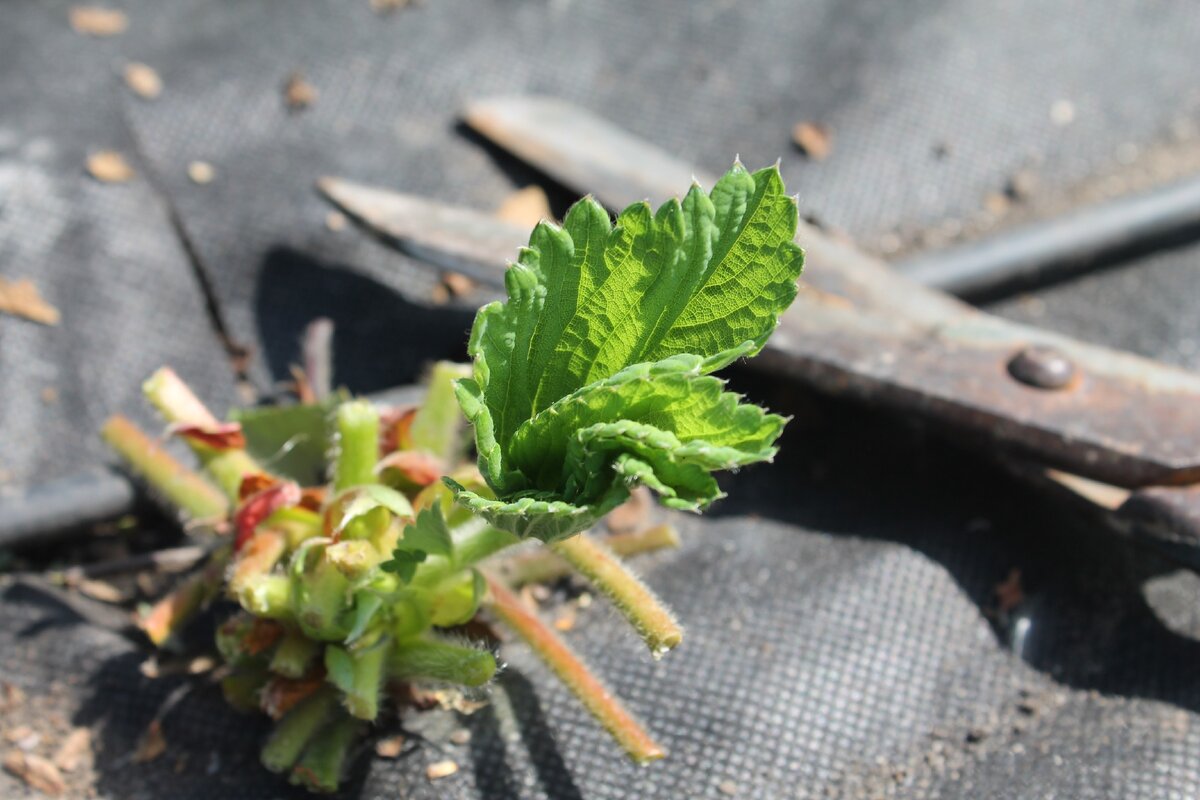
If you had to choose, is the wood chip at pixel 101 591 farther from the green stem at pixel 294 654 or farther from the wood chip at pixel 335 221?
the wood chip at pixel 335 221

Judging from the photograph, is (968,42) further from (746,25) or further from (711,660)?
(711,660)

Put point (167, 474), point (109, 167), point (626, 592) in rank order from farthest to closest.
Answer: point (109, 167)
point (167, 474)
point (626, 592)

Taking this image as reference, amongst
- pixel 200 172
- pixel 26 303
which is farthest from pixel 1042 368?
pixel 26 303

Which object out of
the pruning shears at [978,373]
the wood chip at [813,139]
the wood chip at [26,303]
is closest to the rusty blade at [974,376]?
the pruning shears at [978,373]

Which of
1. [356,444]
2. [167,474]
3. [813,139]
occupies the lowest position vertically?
[167,474]

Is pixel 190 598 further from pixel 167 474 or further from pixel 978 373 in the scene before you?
pixel 978 373

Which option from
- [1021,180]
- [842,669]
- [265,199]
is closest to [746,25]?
[1021,180]
